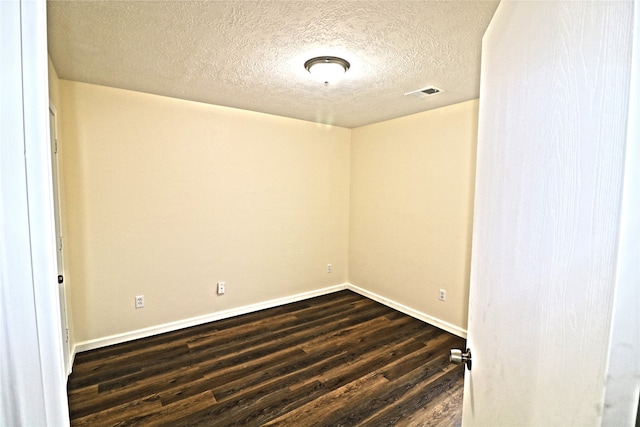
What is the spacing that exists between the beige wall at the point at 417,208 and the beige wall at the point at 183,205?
0.52 m

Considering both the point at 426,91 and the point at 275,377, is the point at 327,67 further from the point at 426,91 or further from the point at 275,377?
the point at 275,377

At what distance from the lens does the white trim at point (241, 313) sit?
280cm

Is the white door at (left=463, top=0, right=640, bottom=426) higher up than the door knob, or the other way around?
the white door at (left=463, top=0, right=640, bottom=426)

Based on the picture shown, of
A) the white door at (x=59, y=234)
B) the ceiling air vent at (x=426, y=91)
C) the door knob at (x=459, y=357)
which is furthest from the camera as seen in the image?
the ceiling air vent at (x=426, y=91)

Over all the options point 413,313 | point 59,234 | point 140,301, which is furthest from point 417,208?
point 59,234

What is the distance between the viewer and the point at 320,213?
13.6ft

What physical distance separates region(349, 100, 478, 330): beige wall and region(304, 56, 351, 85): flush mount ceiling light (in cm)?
153

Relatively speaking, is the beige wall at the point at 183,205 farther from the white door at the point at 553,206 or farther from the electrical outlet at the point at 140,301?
the white door at the point at 553,206

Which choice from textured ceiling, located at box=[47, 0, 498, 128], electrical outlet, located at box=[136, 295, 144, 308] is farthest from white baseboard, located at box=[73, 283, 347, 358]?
textured ceiling, located at box=[47, 0, 498, 128]

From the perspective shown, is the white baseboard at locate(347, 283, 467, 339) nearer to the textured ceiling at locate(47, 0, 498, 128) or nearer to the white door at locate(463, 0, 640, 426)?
the textured ceiling at locate(47, 0, 498, 128)

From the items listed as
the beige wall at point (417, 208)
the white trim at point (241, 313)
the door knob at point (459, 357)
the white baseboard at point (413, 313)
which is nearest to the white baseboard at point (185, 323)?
the white trim at point (241, 313)

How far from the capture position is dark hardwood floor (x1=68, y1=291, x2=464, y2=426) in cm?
200

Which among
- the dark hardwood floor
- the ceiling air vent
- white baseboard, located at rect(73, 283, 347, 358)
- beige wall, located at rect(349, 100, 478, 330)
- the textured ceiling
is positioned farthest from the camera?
beige wall, located at rect(349, 100, 478, 330)

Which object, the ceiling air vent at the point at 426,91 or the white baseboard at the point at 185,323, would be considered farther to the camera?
the white baseboard at the point at 185,323
